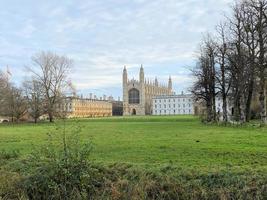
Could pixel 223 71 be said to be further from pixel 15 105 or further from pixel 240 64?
pixel 15 105

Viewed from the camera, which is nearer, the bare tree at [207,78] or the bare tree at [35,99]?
the bare tree at [207,78]

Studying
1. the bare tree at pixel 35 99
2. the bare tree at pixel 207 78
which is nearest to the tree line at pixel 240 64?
the bare tree at pixel 207 78

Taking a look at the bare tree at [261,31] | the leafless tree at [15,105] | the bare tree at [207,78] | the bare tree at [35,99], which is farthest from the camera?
the leafless tree at [15,105]

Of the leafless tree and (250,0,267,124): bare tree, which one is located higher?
(250,0,267,124): bare tree

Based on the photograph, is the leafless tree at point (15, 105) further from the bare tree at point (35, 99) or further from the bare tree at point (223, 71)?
the bare tree at point (223, 71)

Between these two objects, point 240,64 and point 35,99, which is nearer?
point 240,64

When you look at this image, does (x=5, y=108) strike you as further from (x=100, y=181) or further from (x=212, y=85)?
(x=100, y=181)

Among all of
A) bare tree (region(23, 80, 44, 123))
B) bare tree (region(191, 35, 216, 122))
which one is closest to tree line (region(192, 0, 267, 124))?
bare tree (region(191, 35, 216, 122))

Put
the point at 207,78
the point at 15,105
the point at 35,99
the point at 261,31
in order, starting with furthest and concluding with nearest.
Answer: the point at 15,105, the point at 35,99, the point at 207,78, the point at 261,31

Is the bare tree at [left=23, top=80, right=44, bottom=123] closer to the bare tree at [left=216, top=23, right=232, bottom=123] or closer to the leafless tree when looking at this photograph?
the leafless tree

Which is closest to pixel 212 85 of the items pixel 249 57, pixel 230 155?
pixel 249 57

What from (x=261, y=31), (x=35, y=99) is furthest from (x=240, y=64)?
(x=35, y=99)

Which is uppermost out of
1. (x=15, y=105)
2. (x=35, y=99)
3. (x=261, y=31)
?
(x=261, y=31)

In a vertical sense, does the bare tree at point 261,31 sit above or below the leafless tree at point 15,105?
above
